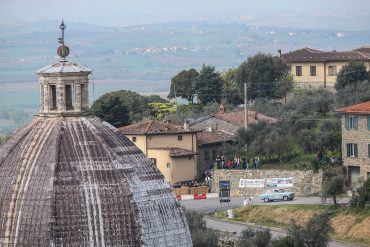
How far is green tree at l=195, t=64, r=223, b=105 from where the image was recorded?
11250cm

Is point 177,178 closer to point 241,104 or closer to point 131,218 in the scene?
point 241,104

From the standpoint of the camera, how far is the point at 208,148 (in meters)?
86.3

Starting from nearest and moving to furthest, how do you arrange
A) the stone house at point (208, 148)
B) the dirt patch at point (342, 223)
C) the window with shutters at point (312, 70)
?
the dirt patch at point (342, 223)
the stone house at point (208, 148)
the window with shutters at point (312, 70)

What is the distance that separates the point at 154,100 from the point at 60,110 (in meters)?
77.5

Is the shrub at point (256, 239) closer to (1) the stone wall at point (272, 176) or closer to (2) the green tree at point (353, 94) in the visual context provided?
(1) the stone wall at point (272, 176)

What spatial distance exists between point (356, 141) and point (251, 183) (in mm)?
5410

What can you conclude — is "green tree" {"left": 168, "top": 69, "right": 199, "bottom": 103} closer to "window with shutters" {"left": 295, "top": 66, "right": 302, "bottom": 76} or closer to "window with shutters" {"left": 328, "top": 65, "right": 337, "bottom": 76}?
"window with shutters" {"left": 295, "top": 66, "right": 302, "bottom": 76}

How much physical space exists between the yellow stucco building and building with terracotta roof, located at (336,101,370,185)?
8.72 metres

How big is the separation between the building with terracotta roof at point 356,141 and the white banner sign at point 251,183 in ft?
13.5

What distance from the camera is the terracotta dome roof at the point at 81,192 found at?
39.0m

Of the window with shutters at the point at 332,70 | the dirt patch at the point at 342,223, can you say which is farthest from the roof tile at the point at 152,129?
the window with shutters at the point at 332,70

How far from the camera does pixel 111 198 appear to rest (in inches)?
1558

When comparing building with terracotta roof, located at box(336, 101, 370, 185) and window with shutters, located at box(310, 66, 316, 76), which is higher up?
window with shutters, located at box(310, 66, 316, 76)

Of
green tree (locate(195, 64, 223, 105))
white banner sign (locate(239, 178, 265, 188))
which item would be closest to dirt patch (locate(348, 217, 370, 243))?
white banner sign (locate(239, 178, 265, 188))
